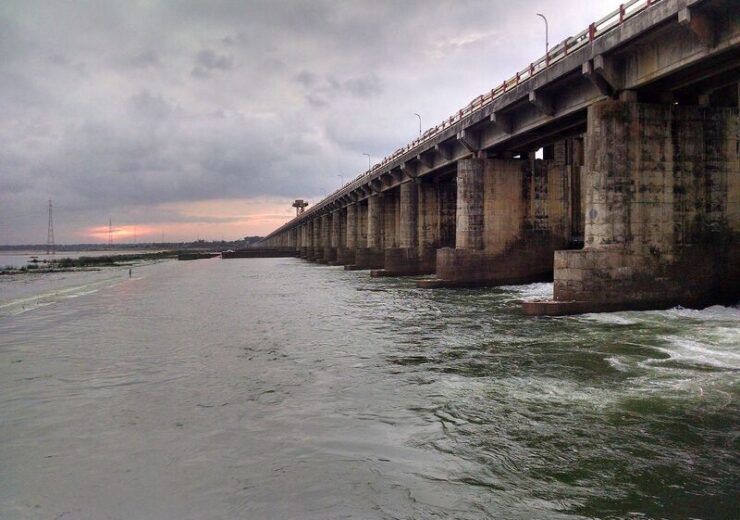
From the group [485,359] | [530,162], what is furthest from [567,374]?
Answer: [530,162]

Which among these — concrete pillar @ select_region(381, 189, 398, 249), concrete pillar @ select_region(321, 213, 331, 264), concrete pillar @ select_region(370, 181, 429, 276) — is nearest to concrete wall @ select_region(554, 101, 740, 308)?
concrete pillar @ select_region(370, 181, 429, 276)

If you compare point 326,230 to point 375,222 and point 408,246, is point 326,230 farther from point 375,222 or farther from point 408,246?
point 408,246

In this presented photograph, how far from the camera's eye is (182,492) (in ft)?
19.8

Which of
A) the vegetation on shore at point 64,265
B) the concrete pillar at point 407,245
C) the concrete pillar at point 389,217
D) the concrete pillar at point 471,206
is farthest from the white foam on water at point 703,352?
the vegetation on shore at point 64,265

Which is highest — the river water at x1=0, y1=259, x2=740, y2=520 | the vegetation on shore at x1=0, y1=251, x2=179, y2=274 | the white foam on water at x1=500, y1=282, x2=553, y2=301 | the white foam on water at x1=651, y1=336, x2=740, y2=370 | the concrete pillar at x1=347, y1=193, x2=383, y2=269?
the concrete pillar at x1=347, y1=193, x2=383, y2=269

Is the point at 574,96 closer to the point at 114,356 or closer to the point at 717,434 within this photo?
the point at 717,434

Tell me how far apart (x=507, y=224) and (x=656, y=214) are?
562 inches

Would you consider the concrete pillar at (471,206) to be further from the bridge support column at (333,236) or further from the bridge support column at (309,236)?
the bridge support column at (309,236)

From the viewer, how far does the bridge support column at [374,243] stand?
205 ft

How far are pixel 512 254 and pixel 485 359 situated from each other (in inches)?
886

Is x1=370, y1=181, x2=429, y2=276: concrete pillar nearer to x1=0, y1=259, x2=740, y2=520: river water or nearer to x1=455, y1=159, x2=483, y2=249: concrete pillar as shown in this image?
x1=455, y1=159, x2=483, y2=249: concrete pillar

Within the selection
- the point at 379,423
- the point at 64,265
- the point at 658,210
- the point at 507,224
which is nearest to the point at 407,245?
the point at 507,224

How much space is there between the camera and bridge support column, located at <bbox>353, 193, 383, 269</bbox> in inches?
2461

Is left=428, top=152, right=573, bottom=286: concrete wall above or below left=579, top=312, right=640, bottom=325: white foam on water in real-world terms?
above
